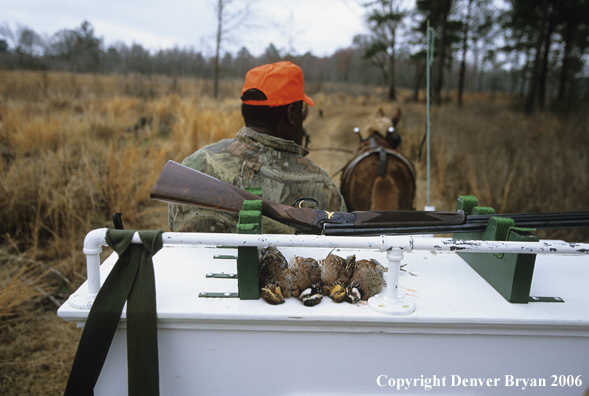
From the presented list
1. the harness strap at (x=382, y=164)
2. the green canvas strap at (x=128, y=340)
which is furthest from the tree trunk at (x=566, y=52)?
the green canvas strap at (x=128, y=340)

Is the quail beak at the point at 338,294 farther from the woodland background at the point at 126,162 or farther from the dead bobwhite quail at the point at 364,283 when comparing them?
the woodland background at the point at 126,162

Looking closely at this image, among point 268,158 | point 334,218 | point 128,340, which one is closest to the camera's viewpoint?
point 128,340

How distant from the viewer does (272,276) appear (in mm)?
1168

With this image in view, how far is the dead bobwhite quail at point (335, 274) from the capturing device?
3.76 ft

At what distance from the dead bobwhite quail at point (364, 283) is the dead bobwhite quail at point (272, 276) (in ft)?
0.72

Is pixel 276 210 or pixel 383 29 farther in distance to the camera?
pixel 383 29

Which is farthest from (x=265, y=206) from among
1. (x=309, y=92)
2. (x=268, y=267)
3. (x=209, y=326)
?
(x=309, y=92)

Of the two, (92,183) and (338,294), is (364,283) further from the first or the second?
(92,183)

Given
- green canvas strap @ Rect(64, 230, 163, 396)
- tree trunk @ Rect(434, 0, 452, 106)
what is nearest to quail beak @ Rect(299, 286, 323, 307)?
green canvas strap @ Rect(64, 230, 163, 396)

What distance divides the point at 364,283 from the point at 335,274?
11cm

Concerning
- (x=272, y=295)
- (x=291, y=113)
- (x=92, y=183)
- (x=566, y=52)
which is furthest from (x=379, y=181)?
(x=566, y=52)

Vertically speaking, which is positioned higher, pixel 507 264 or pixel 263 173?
pixel 263 173

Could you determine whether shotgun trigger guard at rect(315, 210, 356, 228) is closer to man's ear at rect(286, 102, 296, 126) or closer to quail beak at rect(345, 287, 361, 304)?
quail beak at rect(345, 287, 361, 304)

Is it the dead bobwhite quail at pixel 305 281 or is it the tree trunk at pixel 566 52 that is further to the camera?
the tree trunk at pixel 566 52
